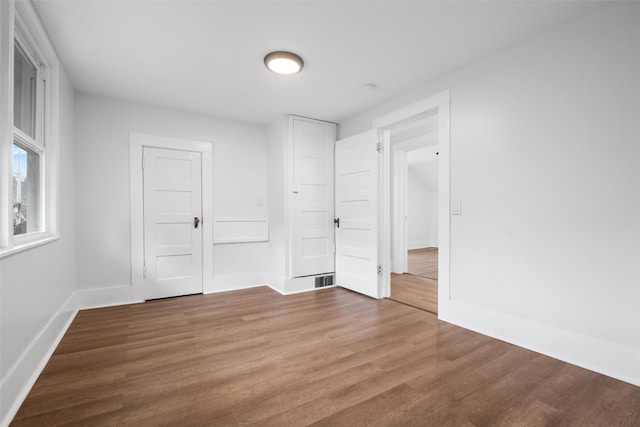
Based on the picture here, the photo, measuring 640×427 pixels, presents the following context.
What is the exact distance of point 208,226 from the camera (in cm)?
401

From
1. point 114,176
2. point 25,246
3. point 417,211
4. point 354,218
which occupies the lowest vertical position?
point 25,246

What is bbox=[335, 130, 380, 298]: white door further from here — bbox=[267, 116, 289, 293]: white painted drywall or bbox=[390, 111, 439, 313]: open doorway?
bbox=[267, 116, 289, 293]: white painted drywall

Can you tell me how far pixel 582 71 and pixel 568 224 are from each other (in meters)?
1.06

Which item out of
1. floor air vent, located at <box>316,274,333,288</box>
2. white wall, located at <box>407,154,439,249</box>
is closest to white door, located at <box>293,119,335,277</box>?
floor air vent, located at <box>316,274,333,288</box>

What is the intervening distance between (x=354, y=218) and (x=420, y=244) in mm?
5933

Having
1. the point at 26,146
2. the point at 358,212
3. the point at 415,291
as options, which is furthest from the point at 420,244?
the point at 26,146

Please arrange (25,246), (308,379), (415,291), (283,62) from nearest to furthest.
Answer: (25,246)
(308,379)
(283,62)
(415,291)

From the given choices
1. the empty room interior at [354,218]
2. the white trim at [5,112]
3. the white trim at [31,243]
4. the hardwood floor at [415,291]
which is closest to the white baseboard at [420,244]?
the hardwood floor at [415,291]

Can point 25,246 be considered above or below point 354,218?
below

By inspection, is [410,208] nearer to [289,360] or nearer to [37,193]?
[289,360]

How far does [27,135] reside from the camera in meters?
2.09

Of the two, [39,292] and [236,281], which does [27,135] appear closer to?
[39,292]

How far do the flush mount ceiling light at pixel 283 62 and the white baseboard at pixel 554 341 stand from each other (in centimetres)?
263

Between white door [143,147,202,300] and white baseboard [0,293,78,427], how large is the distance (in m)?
1.13
